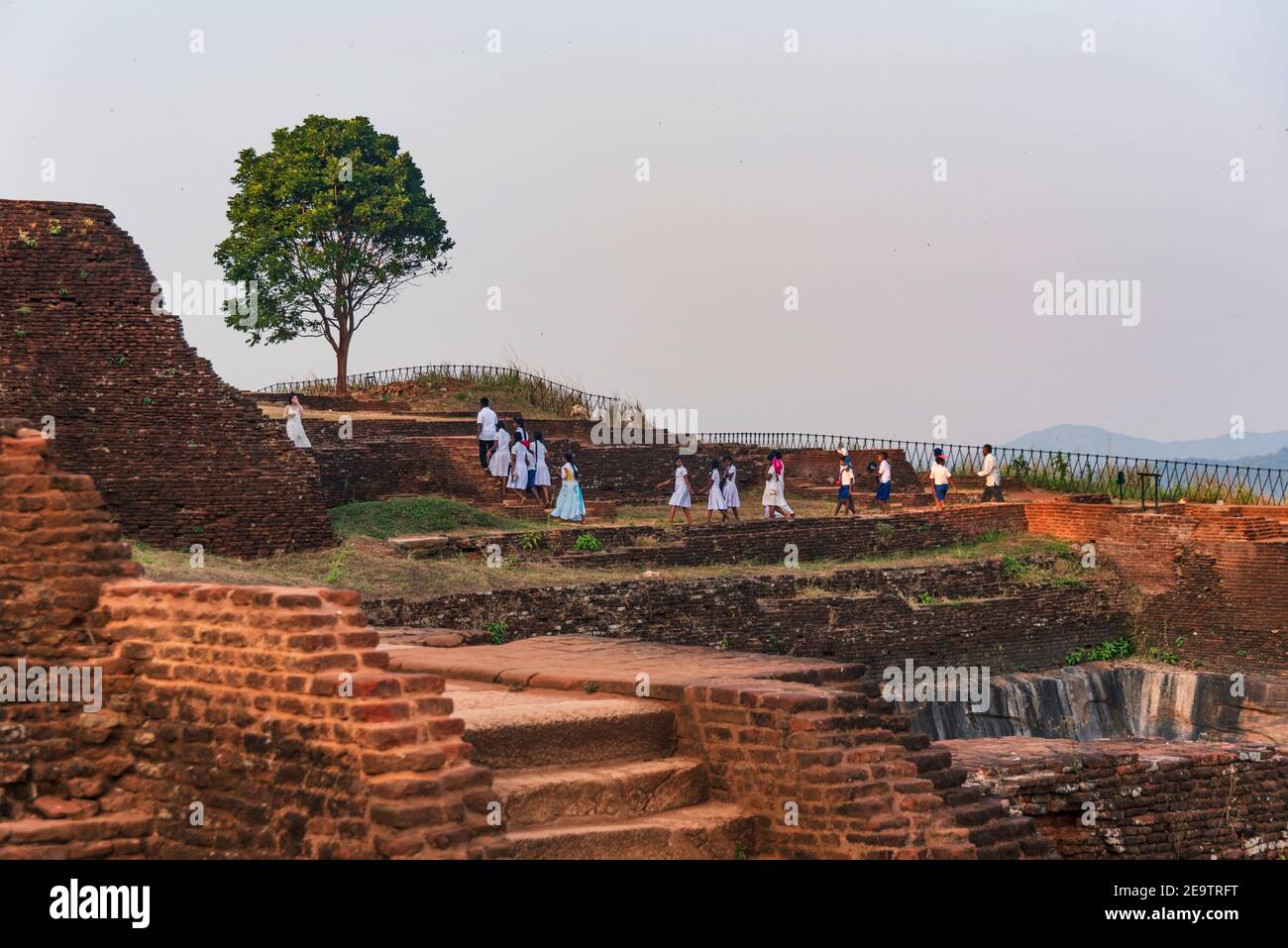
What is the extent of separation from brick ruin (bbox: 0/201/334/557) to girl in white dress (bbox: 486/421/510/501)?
5.21 meters

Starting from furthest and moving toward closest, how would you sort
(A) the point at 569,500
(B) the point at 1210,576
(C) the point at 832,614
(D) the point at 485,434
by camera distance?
(D) the point at 485,434 → (B) the point at 1210,576 → (A) the point at 569,500 → (C) the point at 832,614

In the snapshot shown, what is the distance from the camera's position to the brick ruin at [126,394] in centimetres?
1575

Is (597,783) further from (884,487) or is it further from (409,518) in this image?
(884,487)

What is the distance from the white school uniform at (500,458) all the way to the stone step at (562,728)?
1465 cm

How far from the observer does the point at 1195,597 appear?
21266 mm

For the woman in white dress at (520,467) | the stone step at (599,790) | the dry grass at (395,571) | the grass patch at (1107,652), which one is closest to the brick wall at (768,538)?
the dry grass at (395,571)

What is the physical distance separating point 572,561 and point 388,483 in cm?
454

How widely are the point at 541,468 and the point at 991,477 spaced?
7.55 m

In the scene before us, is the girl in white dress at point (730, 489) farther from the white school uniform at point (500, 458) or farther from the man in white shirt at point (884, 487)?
the white school uniform at point (500, 458)

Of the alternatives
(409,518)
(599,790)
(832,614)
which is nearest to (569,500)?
(409,518)

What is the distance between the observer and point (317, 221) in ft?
102

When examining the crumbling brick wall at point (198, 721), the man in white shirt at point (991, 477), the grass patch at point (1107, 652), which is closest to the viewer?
the crumbling brick wall at point (198, 721)
